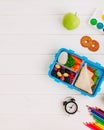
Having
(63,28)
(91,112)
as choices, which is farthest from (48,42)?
(91,112)

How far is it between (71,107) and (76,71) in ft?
0.46

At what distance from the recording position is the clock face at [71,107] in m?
1.58

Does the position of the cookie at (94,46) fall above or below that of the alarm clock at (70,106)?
above

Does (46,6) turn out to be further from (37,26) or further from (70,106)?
(70,106)

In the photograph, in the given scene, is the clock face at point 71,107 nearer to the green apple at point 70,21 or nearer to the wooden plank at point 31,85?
the wooden plank at point 31,85

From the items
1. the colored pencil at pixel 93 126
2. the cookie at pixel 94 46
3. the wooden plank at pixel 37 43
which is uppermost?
the cookie at pixel 94 46

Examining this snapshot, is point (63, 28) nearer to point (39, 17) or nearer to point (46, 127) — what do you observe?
point (39, 17)

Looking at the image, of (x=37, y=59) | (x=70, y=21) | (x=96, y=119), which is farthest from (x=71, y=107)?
(x=70, y=21)

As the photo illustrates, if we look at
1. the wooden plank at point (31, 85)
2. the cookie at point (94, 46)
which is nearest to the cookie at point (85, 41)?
the cookie at point (94, 46)

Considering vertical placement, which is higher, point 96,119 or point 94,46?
point 94,46

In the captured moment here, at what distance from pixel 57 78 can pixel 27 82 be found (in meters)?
0.12

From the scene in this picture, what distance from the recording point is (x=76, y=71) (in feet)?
5.16

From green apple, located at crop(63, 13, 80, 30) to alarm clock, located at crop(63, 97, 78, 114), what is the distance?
0.91ft

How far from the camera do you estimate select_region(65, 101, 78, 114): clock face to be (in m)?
1.58
